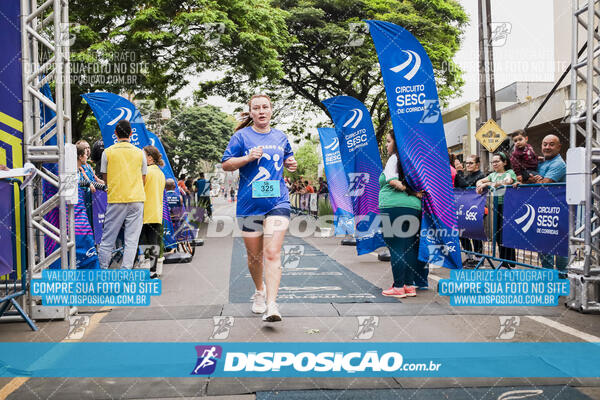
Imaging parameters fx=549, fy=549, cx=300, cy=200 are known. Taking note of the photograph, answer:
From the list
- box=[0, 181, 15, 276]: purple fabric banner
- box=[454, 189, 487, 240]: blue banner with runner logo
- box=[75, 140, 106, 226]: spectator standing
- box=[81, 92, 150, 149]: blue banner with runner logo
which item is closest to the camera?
box=[0, 181, 15, 276]: purple fabric banner

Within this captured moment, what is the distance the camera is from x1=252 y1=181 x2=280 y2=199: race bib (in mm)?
4863

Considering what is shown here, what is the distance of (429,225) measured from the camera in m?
6.15

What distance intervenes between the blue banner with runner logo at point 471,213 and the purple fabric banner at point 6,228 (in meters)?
5.39

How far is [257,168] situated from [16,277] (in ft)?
8.27

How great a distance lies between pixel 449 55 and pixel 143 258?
17.6 metres

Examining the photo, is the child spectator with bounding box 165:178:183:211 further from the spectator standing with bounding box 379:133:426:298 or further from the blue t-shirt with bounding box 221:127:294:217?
the blue t-shirt with bounding box 221:127:294:217

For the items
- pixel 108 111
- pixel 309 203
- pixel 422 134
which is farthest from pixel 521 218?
pixel 309 203

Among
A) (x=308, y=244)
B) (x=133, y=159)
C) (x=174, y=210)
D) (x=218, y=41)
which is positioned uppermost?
(x=218, y=41)

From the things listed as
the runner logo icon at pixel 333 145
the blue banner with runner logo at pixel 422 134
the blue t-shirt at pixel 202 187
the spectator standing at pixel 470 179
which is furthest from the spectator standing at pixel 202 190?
the blue banner with runner logo at pixel 422 134

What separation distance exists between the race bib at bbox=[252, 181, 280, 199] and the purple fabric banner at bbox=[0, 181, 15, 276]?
7.25 ft

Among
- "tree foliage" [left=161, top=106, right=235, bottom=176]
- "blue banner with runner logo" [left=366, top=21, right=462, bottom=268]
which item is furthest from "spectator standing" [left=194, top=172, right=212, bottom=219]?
"tree foliage" [left=161, top=106, right=235, bottom=176]

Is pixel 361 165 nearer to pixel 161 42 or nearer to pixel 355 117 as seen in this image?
pixel 355 117

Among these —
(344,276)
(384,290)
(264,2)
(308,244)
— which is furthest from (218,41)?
(384,290)

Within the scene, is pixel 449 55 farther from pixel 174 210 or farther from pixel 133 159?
pixel 133 159
